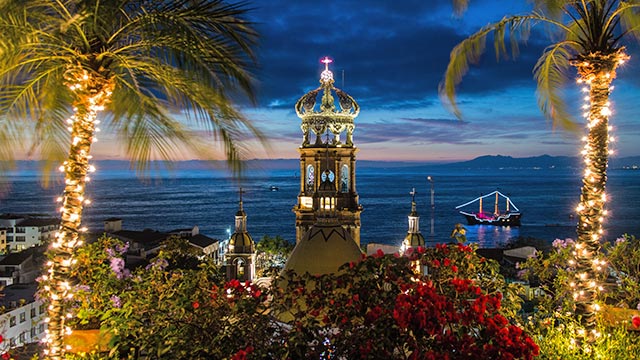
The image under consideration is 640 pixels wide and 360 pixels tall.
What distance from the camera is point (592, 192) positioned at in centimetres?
777

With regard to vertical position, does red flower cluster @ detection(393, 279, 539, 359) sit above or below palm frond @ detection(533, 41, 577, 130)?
below

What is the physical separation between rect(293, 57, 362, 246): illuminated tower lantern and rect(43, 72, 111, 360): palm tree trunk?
18.1 meters

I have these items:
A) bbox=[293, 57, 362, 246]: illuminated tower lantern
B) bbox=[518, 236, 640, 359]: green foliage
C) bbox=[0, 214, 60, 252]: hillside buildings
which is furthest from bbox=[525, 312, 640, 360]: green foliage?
bbox=[0, 214, 60, 252]: hillside buildings

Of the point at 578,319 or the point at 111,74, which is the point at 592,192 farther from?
the point at 111,74

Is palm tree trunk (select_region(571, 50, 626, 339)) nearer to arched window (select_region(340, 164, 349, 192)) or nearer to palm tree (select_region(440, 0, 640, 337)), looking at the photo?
palm tree (select_region(440, 0, 640, 337))

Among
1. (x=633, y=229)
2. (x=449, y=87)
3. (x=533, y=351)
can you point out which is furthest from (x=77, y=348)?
(x=633, y=229)

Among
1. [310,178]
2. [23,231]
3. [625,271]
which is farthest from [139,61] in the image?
[23,231]

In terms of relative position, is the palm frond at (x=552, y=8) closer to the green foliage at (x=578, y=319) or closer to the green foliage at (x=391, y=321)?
the green foliage at (x=578, y=319)

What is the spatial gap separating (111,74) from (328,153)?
19099mm

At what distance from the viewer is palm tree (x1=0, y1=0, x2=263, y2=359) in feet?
20.1

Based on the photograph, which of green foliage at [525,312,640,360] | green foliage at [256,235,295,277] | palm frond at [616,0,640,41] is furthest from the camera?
green foliage at [256,235,295,277]

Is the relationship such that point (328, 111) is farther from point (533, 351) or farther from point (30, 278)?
point (30, 278)

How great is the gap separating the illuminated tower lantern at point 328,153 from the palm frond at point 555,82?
15.6 m

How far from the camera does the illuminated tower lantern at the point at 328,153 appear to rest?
25.1 metres
